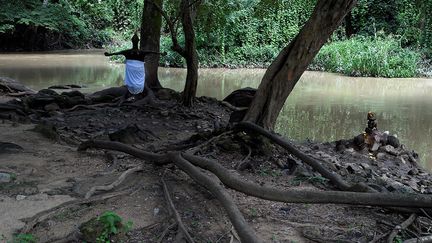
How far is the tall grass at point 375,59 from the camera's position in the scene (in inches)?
870

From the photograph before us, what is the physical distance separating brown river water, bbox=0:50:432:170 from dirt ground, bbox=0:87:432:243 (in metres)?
3.56

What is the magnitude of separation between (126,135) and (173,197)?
10.1ft

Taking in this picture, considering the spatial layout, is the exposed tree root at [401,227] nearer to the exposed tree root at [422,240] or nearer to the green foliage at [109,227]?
the exposed tree root at [422,240]

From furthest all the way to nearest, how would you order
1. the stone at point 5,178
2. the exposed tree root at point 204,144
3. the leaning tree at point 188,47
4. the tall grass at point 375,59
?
the tall grass at point 375,59 → the leaning tree at point 188,47 → the exposed tree root at point 204,144 → the stone at point 5,178

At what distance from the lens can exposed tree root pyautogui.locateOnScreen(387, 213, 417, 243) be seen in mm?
3532

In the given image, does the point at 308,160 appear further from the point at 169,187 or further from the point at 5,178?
the point at 5,178

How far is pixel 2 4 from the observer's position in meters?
22.6

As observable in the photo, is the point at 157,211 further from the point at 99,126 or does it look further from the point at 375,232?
the point at 99,126

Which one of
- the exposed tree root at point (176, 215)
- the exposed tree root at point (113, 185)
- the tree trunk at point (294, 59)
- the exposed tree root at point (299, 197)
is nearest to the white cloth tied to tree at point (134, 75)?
the tree trunk at point (294, 59)

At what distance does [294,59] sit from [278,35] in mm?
22138

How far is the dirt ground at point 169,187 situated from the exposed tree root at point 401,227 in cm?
6

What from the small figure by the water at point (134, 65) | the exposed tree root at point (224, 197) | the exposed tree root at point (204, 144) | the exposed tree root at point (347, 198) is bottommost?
the exposed tree root at point (204, 144)

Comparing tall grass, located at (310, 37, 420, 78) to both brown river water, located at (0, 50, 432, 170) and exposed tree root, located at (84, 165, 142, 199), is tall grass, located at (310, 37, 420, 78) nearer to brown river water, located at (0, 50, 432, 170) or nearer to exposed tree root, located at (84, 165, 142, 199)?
brown river water, located at (0, 50, 432, 170)

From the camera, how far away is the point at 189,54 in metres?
10.4
